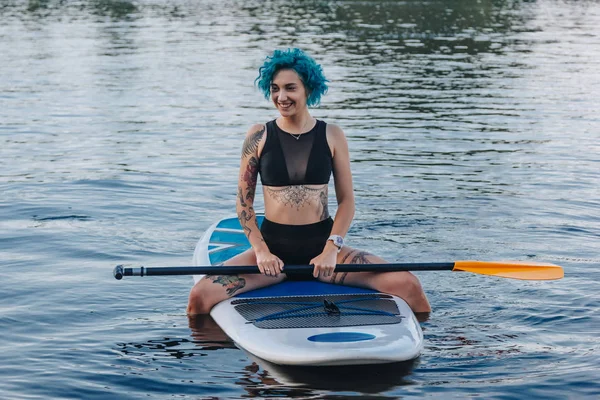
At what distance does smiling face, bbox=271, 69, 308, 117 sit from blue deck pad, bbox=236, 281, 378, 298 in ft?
4.18

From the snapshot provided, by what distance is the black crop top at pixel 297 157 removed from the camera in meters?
7.02

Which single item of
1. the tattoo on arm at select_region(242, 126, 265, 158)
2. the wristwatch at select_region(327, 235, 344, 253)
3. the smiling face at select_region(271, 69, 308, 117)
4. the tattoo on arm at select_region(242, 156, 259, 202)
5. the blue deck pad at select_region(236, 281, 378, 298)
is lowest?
the blue deck pad at select_region(236, 281, 378, 298)

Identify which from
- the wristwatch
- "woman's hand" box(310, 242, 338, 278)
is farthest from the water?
the wristwatch

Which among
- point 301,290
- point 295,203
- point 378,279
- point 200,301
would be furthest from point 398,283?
point 200,301

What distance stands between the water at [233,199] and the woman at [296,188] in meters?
0.52

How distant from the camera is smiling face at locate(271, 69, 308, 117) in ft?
22.5

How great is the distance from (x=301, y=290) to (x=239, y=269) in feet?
1.75

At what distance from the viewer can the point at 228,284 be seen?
721cm

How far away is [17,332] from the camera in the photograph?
7230 millimetres

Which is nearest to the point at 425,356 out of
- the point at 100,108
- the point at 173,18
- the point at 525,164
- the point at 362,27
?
the point at 525,164

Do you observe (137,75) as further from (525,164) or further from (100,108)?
(525,164)

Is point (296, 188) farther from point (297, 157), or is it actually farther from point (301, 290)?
point (301, 290)

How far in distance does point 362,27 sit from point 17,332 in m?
27.7

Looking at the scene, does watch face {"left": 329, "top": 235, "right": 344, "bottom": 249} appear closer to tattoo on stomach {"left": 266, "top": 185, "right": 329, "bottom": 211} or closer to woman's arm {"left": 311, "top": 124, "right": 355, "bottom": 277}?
woman's arm {"left": 311, "top": 124, "right": 355, "bottom": 277}
